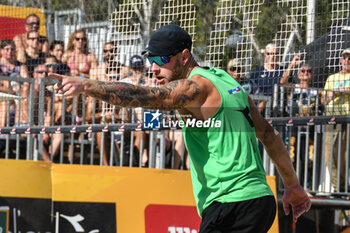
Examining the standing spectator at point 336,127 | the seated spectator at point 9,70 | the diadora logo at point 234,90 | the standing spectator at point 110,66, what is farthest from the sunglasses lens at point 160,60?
the seated spectator at point 9,70

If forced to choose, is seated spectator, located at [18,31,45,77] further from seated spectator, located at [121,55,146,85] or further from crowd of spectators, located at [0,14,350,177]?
seated spectator, located at [121,55,146,85]

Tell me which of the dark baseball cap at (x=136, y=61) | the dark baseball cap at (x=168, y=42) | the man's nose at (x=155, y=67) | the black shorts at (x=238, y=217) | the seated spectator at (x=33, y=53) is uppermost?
the seated spectator at (x=33, y=53)

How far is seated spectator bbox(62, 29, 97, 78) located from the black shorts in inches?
173

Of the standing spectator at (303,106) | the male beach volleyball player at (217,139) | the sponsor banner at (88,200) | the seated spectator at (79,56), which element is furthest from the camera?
the seated spectator at (79,56)

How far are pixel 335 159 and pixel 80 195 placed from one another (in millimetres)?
3344

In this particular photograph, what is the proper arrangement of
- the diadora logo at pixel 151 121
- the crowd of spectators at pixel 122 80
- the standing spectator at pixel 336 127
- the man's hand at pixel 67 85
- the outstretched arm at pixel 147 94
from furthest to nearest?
the standing spectator at pixel 336 127 < the crowd of spectators at pixel 122 80 < the diadora logo at pixel 151 121 < the outstretched arm at pixel 147 94 < the man's hand at pixel 67 85

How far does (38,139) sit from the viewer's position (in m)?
7.58

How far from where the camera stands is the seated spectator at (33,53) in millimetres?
8362

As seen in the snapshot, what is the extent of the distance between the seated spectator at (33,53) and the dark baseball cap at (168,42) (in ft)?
15.2

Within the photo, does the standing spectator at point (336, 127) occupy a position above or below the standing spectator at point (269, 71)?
below

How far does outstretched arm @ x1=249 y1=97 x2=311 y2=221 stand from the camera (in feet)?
13.6

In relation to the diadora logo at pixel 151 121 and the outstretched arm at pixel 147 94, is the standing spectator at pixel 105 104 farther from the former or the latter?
the outstretched arm at pixel 147 94

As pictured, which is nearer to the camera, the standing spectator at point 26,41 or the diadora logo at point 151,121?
the diadora logo at point 151,121

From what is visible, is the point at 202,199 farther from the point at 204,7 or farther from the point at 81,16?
the point at 81,16
